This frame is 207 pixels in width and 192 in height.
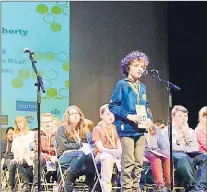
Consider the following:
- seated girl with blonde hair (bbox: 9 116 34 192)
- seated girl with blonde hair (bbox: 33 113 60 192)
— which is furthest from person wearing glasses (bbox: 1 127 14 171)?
seated girl with blonde hair (bbox: 33 113 60 192)

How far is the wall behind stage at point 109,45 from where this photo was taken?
5.15 meters

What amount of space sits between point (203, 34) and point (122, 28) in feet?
2.57

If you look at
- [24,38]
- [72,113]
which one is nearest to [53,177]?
[72,113]

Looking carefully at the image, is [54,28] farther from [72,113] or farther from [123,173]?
[123,173]

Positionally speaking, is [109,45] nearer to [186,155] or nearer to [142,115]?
[142,115]

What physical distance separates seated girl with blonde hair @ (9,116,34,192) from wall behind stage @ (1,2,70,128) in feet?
0.25

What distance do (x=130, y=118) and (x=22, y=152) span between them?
1.04 m

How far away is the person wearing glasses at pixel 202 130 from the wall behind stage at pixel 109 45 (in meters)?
0.36

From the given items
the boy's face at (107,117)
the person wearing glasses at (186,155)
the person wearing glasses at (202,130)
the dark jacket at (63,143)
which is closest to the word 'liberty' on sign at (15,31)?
the dark jacket at (63,143)

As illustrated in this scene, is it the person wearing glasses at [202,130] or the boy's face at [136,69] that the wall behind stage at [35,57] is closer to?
the boy's face at [136,69]

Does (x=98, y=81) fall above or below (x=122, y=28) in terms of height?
below

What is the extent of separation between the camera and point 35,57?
5102 millimetres


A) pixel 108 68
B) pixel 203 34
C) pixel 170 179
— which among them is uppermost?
pixel 203 34

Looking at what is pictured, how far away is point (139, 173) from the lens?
5.12 metres
